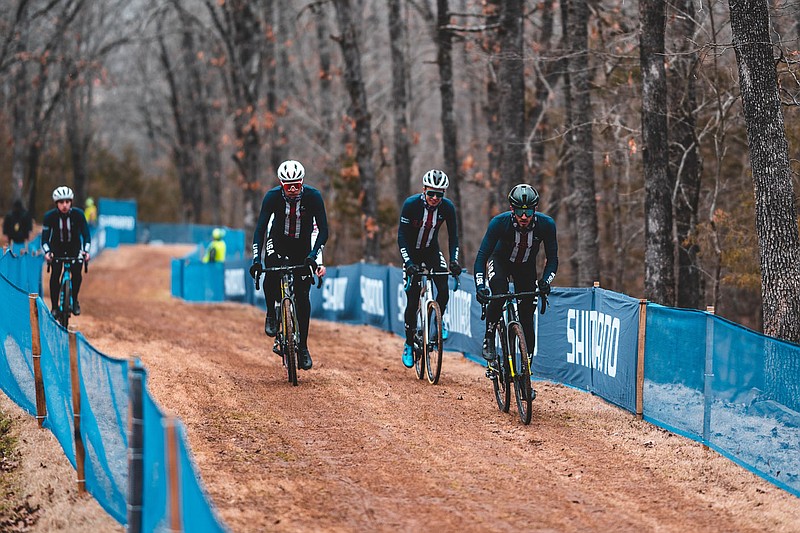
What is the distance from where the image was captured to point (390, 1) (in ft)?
92.2

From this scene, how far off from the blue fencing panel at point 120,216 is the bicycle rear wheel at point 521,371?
5207cm

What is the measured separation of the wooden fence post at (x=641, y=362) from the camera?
11000 mm

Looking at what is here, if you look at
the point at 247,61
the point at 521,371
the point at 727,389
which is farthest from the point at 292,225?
the point at 247,61

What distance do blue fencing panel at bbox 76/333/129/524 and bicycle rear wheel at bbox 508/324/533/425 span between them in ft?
14.1

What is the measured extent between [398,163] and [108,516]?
24579 mm

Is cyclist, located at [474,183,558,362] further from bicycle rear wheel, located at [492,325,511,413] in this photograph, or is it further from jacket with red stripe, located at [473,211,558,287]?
bicycle rear wheel, located at [492,325,511,413]

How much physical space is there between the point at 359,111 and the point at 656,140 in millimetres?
11863

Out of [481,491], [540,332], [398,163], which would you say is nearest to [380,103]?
[398,163]

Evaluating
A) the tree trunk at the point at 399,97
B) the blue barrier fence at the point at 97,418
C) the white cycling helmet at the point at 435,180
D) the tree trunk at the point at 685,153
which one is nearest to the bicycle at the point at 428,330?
the white cycling helmet at the point at 435,180

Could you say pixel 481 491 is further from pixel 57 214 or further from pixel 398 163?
pixel 398 163

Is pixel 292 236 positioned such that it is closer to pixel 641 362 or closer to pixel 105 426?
pixel 641 362

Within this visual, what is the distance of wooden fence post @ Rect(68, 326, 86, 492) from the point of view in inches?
312

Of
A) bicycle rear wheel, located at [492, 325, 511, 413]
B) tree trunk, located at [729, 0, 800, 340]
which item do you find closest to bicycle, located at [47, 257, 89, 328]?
bicycle rear wheel, located at [492, 325, 511, 413]

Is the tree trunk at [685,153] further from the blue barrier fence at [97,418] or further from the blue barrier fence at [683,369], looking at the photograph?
the blue barrier fence at [97,418]
